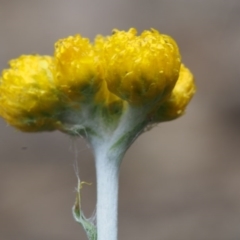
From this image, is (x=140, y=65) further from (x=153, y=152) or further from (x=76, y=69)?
(x=153, y=152)

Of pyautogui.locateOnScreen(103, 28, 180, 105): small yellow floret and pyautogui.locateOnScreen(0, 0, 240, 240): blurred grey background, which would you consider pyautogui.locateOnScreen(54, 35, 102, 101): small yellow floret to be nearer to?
pyautogui.locateOnScreen(103, 28, 180, 105): small yellow floret

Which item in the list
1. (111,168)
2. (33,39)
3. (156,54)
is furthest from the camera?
(33,39)

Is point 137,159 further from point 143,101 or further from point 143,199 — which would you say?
point 143,101

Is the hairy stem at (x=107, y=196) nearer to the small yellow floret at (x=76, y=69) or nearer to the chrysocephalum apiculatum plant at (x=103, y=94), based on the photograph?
the chrysocephalum apiculatum plant at (x=103, y=94)

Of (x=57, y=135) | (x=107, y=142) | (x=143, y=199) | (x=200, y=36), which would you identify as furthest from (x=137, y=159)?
(x=107, y=142)

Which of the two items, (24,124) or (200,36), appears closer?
(24,124)

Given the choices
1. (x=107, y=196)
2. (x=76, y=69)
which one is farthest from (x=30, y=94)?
(x=107, y=196)

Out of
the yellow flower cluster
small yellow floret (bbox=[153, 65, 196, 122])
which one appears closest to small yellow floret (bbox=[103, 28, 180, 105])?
the yellow flower cluster
